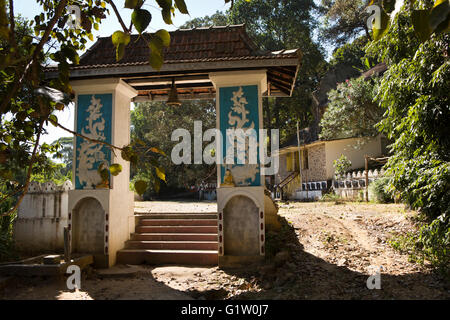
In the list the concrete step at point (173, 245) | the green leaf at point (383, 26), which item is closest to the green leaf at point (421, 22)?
the green leaf at point (383, 26)

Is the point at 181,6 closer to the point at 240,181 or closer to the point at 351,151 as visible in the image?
the point at 240,181

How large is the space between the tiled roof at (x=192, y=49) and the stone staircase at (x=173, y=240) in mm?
3723

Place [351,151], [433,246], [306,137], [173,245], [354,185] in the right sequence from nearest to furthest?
[433,246], [173,245], [354,185], [351,151], [306,137]

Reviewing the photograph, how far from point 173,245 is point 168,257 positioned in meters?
0.41

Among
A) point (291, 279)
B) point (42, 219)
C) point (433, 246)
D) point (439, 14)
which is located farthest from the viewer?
point (42, 219)

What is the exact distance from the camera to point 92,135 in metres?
7.33

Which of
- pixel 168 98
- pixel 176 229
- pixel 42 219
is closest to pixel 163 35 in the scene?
pixel 168 98

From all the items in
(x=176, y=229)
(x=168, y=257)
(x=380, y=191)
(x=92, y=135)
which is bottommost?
(x=168, y=257)

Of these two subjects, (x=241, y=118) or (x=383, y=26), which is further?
(x=241, y=118)

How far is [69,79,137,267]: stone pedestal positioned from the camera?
7.09 metres

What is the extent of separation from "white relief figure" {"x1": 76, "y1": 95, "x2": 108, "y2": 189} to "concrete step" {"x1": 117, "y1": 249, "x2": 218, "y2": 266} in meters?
1.62

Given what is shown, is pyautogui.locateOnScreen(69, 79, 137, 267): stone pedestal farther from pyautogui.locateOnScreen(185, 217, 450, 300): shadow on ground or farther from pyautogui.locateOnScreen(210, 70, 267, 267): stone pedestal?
pyautogui.locateOnScreen(185, 217, 450, 300): shadow on ground

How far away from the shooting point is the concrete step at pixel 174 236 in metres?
7.63

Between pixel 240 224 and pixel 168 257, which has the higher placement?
pixel 240 224
